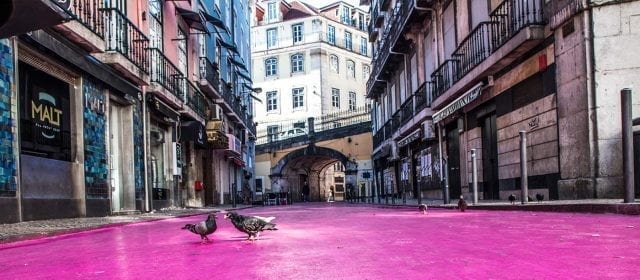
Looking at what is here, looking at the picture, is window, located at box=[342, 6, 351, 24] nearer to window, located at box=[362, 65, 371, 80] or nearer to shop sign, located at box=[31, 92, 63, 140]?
window, located at box=[362, 65, 371, 80]

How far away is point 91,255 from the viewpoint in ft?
16.4

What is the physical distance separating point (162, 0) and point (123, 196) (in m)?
6.81

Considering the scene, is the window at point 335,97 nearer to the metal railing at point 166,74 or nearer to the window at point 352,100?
the window at point 352,100

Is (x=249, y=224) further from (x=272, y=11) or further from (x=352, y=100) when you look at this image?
(x=272, y=11)

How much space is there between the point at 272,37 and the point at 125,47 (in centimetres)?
4178

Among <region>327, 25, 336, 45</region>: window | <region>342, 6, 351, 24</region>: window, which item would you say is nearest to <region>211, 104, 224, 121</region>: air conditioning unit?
<region>327, 25, 336, 45</region>: window

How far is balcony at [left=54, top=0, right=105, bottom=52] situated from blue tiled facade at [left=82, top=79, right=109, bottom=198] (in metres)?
0.93

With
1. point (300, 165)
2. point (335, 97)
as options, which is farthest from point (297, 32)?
point (300, 165)

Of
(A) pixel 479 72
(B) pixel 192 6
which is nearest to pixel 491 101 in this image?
(A) pixel 479 72

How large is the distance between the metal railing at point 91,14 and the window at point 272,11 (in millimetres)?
44141

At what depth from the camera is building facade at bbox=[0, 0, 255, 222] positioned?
9391 millimetres

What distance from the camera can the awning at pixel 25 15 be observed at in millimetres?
3678

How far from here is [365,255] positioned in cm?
428

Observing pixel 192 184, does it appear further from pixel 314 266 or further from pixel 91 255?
pixel 314 266
